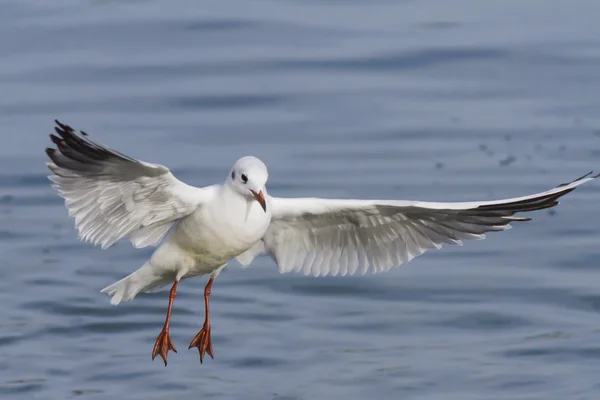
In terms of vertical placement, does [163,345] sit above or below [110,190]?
below

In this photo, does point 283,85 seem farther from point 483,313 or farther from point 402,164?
point 483,313

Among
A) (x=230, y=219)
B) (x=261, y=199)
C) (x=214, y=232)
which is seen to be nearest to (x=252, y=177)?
(x=261, y=199)

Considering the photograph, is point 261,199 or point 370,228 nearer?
point 261,199

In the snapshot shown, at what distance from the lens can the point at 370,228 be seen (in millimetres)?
10781

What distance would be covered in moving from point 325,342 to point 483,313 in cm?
141

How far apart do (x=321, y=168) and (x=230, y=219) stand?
608cm

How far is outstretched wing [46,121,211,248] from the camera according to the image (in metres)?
9.20

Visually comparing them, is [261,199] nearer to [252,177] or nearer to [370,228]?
[252,177]

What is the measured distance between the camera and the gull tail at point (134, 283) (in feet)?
34.1

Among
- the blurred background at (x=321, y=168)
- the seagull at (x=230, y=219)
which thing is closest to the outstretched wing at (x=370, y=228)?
the seagull at (x=230, y=219)

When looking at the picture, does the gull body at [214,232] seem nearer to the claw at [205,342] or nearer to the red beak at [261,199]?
the red beak at [261,199]

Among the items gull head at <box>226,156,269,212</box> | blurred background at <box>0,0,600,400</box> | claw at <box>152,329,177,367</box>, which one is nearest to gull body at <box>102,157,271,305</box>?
gull head at <box>226,156,269,212</box>

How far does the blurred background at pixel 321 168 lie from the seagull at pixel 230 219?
1255 millimetres

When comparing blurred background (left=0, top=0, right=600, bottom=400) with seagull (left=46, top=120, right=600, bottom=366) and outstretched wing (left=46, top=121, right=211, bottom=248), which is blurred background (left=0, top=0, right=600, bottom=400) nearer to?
seagull (left=46, top=120, right=600, bottom=366)
